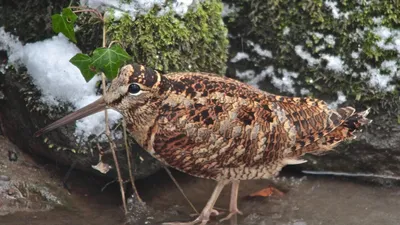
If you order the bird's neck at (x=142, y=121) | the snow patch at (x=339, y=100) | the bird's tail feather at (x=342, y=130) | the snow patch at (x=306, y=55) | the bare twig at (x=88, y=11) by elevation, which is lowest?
the bird's tail feather at (x=342, y=130)

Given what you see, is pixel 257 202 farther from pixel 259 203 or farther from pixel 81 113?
pixel 81 113

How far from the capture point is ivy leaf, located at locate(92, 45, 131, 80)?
13.9ft

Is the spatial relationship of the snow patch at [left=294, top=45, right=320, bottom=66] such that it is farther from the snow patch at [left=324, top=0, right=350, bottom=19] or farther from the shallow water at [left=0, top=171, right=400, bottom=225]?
the shallow water at [left=0, top=171, right=400, bottom=225]

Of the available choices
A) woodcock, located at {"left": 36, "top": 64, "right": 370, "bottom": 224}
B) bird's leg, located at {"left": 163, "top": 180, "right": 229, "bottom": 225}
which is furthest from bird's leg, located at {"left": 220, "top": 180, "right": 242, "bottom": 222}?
woodcock, located at {"left": 36, "top": 64, "right": 370, "bottom": 224}

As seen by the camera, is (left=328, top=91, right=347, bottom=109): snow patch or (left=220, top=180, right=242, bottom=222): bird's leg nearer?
(left=220, top=180, right=242, bottom=222): bird's leg

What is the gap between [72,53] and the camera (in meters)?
4.91

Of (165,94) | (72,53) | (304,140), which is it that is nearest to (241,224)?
(304,140)

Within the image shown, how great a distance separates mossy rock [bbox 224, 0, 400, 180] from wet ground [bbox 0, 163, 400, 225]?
229 millimetres

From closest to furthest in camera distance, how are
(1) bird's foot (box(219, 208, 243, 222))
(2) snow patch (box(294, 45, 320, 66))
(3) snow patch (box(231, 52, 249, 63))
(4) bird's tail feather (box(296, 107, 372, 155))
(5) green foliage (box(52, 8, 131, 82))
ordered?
(5) green foliage (box(52, 8, 131, 82)), (4) bird's tail feather (box(296, 107, 372, 155)), (1) bird's foot (box(219, 208, 243, 222)), (2) snow patch (box(294, 45, 320, 66)), (3) snow patch (box(231, 52, 249, 63))

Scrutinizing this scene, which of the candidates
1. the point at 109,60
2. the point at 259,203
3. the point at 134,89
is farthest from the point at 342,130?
the point at 109,60

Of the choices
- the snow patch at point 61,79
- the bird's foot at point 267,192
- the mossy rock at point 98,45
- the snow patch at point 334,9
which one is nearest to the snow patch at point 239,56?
the mossy rock at point 98,45

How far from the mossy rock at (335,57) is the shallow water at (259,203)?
9.8 inches

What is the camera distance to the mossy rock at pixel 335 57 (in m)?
5.34

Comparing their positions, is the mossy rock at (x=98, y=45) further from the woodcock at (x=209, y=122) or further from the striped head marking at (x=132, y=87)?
the striped head marking at (x=132, y=87)
